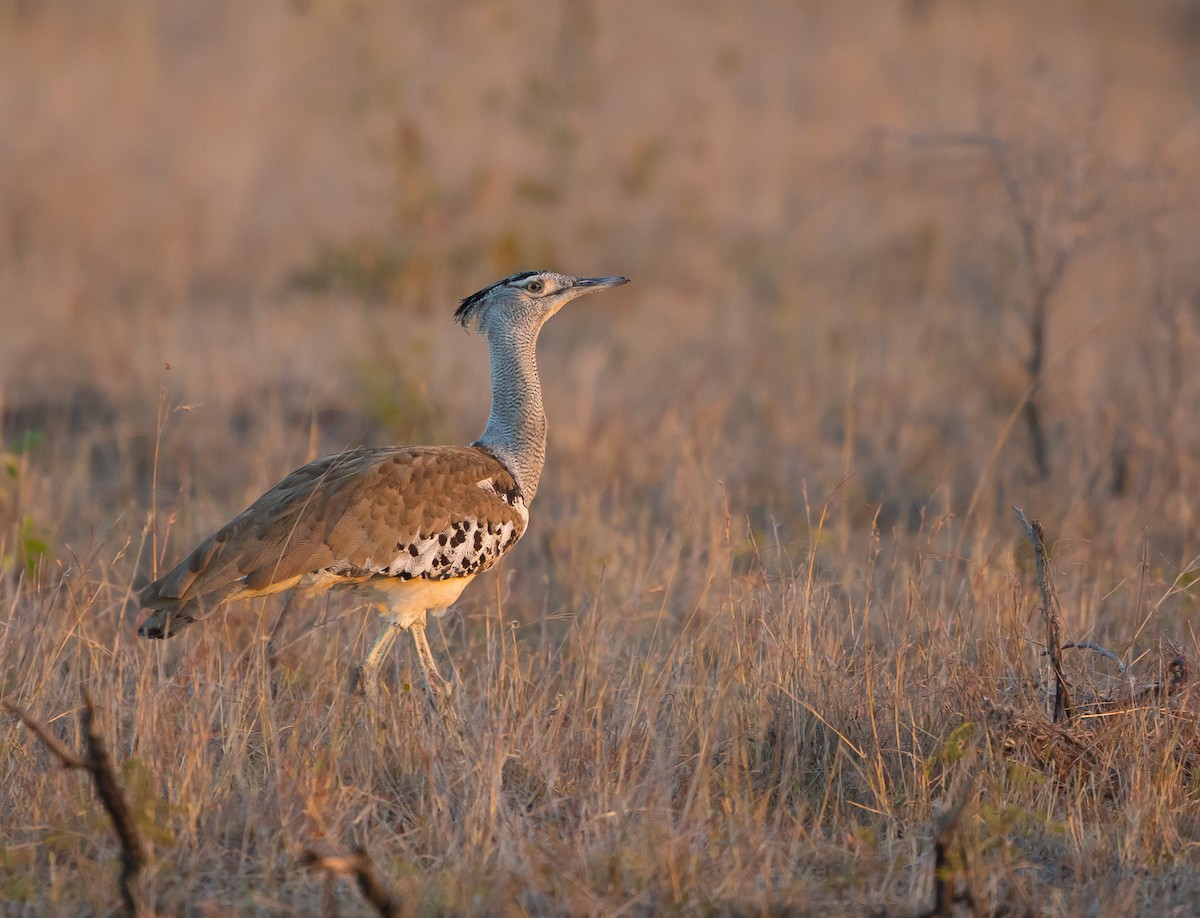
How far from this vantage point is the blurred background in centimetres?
611

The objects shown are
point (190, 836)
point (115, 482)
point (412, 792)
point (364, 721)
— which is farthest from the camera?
point (115, 482)

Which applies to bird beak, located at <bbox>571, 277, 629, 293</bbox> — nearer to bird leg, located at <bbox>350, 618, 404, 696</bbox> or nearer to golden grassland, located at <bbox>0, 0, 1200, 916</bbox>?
golden grassland, located at <bbox>0, 0, 1200, 916</bbox>

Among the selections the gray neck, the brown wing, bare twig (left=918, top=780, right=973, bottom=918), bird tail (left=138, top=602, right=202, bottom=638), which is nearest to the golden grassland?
bare twig (left=918, top=780, right=973, bottom=918)

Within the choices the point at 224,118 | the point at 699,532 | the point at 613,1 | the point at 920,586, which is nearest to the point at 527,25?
the point at 613,1

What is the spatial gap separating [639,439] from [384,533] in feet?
9.82

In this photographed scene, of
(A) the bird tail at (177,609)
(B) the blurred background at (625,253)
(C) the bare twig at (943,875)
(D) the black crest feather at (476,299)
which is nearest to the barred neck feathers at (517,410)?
(D) the black crest feather at (476,299)

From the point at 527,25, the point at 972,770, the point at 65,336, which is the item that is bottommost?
the point at 972,770

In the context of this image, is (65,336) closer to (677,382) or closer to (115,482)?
(115,482)

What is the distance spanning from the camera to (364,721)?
11.5ft

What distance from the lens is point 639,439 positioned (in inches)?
258

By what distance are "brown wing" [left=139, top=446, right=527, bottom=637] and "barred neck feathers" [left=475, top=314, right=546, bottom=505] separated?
0.18 metres

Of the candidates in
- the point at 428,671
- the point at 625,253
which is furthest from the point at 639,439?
the point at 625,253

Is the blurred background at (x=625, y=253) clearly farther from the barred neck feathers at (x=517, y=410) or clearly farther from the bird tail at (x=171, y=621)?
the barred neck feathers at (x=517, y=410)

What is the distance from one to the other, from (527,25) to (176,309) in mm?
5653
